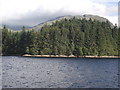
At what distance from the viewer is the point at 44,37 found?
646 feet

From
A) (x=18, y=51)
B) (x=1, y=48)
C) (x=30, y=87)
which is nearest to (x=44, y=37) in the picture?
(x=18, y=51)

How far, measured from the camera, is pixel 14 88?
4488 centimetres

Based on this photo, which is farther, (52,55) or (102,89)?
(52,55)

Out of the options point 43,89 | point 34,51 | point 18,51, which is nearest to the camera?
point 43,89

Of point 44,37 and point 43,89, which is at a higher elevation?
point 44,37

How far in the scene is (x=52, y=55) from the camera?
633 ft

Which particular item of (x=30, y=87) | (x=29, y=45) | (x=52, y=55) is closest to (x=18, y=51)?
(x=29, y=45)

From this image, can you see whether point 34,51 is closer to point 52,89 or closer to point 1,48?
point 1,48

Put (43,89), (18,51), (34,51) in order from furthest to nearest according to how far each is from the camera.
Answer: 1. (18,51)
2. (34,51)
3. (43,89)

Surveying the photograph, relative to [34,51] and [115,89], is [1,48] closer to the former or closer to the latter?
[34,51]

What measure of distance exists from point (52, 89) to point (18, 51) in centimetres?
15920

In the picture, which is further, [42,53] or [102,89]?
[42,53]

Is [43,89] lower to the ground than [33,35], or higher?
lower

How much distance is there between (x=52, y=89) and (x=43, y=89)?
1729 mm
